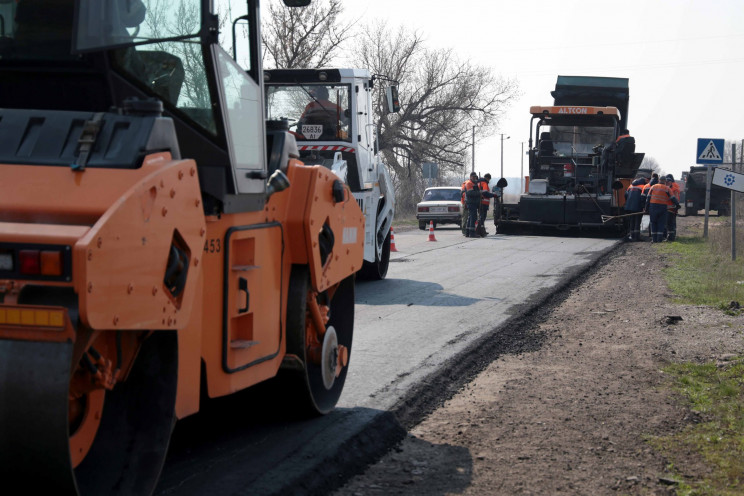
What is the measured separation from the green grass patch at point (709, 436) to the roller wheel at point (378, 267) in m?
6.80

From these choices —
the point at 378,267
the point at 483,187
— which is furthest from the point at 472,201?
the point at 378,267

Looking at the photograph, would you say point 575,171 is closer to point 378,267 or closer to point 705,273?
point 705,273

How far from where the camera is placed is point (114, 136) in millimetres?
3443

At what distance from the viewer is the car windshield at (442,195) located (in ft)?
108

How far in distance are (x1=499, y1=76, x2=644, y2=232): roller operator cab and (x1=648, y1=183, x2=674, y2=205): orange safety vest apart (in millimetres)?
1534

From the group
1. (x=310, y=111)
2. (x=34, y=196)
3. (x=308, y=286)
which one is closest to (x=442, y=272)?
(x=310, y=111)

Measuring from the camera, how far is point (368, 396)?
6.52 m

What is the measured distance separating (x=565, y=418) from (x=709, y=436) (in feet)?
2.98

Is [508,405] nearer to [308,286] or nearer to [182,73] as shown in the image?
[308,286]

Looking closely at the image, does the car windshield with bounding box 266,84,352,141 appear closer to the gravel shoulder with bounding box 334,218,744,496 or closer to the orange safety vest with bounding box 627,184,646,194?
the gravel shoulder with bounding box 334,218,744,496

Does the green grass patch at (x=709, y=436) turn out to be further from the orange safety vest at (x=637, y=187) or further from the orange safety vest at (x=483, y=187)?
the orange safety vest at (x=483, y=187)

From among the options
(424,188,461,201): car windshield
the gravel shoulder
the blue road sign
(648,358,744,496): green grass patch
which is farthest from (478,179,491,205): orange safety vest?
(648,358,744,496): green grass patch

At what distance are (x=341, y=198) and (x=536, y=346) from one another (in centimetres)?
395

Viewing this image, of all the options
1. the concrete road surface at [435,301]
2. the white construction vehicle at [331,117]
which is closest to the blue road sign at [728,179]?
the concrete road surface at [435,301]
